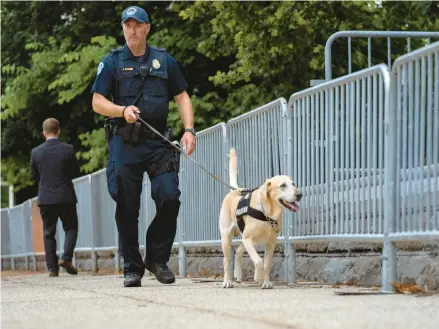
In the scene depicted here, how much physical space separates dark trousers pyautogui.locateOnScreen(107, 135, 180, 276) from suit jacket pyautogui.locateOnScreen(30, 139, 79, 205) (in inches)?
236

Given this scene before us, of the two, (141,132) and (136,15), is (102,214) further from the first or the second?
(136,15)

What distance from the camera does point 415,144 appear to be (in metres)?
7.05

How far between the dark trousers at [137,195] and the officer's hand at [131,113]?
41 cm

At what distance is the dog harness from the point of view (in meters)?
8.75

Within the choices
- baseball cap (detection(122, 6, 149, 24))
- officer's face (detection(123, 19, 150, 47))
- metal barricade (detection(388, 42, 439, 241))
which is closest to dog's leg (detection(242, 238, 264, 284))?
metal barricade (detection(388, 42, 439, 241))

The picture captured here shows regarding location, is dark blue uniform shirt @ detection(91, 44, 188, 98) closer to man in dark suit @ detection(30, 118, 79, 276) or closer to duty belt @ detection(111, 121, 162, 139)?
duty belt @ detection(111, 121, 162, 139)

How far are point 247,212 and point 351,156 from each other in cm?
108

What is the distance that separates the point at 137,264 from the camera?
9547 mm

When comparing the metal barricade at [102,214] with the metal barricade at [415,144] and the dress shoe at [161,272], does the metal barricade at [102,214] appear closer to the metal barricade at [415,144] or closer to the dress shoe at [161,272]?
the dress shoe at [161,272]

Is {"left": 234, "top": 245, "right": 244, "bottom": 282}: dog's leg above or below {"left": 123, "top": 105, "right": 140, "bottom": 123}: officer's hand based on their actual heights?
below

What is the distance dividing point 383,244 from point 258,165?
257 cm

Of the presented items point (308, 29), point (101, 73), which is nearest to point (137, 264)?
point (101, 73)

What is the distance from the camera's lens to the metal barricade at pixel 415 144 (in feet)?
22.3

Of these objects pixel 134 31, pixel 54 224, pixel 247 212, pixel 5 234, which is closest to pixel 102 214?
pixel 54 224
